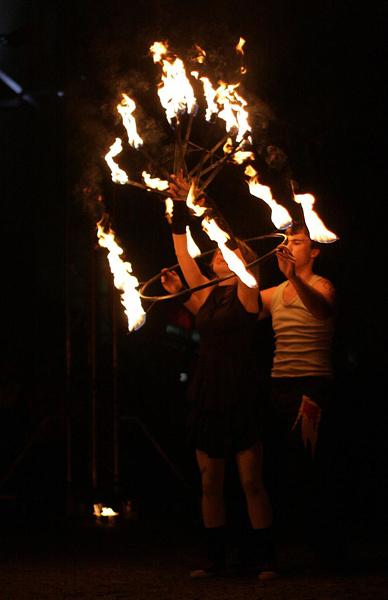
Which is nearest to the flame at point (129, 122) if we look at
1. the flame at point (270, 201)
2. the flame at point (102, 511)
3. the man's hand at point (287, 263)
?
the flame at point (270, 201)

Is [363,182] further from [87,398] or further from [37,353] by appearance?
[37,353]

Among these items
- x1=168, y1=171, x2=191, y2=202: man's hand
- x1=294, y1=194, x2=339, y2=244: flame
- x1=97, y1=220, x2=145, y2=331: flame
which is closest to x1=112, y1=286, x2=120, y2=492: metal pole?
x1=97, y1=220, x2=145, y2=331: flame

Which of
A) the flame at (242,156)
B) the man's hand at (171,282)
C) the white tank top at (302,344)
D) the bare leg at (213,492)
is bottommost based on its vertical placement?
the bare leg at (213,492)

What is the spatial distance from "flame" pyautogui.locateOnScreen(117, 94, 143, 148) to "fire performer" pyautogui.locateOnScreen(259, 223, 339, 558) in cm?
129

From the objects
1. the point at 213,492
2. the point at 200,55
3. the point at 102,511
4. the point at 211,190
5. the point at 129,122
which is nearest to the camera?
the point at 213,492

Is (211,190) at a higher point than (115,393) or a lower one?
higher

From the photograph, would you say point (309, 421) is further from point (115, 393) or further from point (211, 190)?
point (211, 190)

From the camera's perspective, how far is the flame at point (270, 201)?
6.31 meters

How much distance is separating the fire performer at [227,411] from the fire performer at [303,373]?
186mm

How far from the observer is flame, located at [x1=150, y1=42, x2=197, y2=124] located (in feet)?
22.7

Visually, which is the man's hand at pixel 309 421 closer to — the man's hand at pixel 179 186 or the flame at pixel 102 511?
the man's hand at pixel 179 186

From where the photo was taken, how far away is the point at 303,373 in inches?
251

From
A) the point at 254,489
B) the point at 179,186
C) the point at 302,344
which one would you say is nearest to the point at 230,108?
the point at 179,186

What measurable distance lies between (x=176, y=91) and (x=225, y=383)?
191 cm
